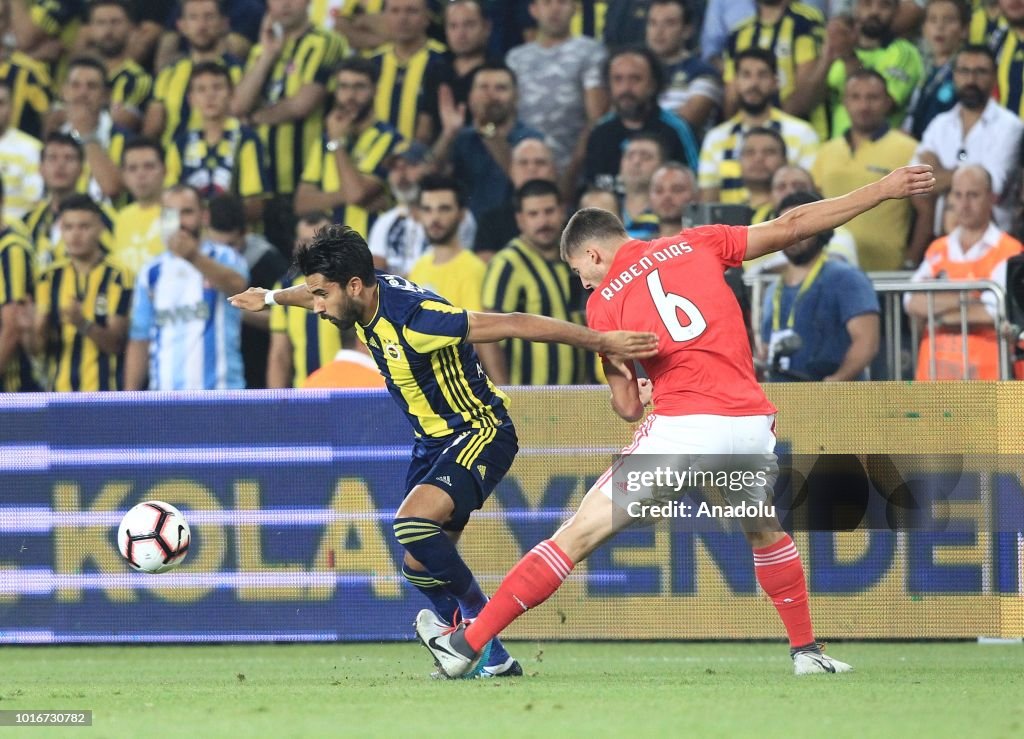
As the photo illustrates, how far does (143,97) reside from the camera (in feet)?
46.5

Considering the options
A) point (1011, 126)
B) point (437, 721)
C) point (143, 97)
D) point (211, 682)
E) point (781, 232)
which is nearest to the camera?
point (437, 721)

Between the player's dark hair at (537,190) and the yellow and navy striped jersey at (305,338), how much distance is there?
1.70 meters

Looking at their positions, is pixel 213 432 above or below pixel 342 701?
above

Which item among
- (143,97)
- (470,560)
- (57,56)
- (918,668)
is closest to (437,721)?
(918,668)

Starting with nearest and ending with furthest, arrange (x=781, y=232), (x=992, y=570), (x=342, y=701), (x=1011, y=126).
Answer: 1. (x=342, y=701)
2. (x=781, y=232)
3. (x=992, y=570)
4. (x=1011, y=126)

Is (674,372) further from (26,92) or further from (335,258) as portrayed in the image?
(26,92)

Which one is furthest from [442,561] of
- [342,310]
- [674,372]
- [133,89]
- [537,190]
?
[133,89]

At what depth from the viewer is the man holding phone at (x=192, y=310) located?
12133 millimetres

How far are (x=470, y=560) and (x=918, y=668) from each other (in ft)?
9.16

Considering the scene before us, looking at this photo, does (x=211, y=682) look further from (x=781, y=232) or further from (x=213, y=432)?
(x=781, y=232)

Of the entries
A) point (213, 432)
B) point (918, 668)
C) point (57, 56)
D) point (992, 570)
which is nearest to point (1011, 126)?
point (992, 570)

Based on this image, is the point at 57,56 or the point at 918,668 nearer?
the point at 918,668

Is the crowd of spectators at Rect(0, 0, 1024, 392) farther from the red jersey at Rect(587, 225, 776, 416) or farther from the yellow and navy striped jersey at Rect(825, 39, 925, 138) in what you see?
the red jersey at Rect(587, 225, 776, 416)

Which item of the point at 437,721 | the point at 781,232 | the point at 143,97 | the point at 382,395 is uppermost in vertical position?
the point at 143,97
